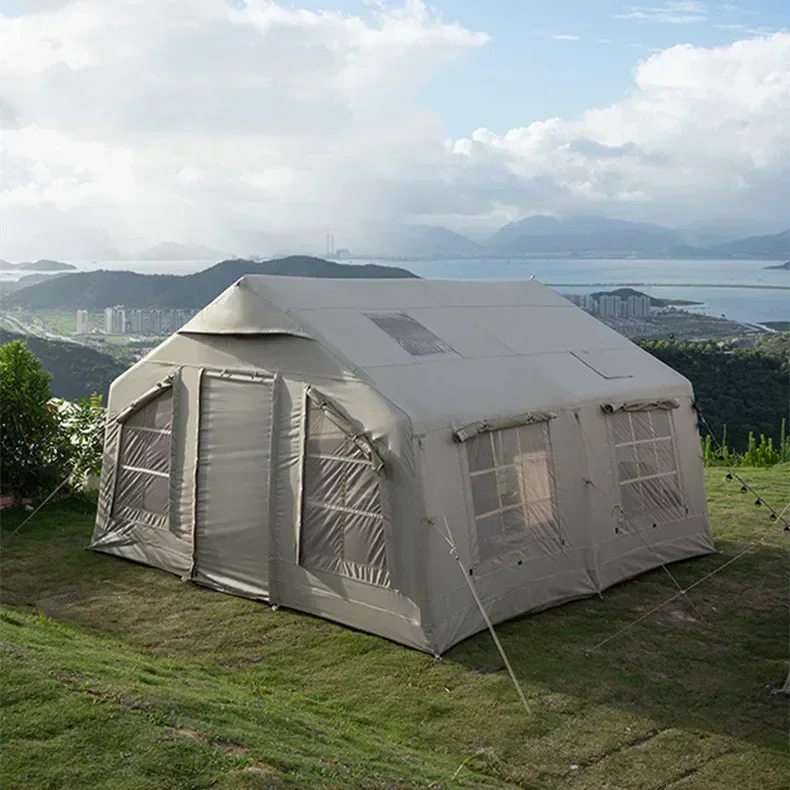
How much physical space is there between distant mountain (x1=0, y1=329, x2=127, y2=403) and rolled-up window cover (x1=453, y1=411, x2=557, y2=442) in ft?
21.2

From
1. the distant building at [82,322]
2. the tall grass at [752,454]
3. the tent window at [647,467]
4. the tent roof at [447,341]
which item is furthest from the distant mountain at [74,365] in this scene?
the tall grass at [752,454]

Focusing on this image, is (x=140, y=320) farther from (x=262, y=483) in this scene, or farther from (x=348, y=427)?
(x=348, y=427)

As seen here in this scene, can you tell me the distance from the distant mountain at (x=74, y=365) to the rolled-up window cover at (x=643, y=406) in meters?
6.63

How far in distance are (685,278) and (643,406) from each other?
22259 millimetres

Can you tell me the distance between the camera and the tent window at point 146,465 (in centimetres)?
870

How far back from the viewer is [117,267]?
2509cm

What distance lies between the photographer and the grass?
14.4 ft

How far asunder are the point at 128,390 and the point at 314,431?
2437mm

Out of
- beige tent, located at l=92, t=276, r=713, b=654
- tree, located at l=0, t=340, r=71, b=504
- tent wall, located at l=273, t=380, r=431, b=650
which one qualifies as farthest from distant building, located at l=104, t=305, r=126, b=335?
tent wall, located at l=273, t=380, r=431, b=650

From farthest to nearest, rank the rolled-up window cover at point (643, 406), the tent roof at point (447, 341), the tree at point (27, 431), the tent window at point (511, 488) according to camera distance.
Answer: the tree at point (27, 431)
the rolled-up window cover at point (643, 406)
the tent roof at point (447, 341)
the tent window at point (511, 488)

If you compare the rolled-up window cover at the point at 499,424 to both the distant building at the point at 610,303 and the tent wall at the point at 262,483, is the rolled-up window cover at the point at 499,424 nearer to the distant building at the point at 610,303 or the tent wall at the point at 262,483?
the tent wall at the point at 262,483

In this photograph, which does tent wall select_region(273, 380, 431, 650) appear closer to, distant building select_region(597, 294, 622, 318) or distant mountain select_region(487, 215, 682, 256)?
distant building select_region(597, 294, 622, 318)

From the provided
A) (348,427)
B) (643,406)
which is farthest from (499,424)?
(643,406)

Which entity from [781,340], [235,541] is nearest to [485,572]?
[235,541]
